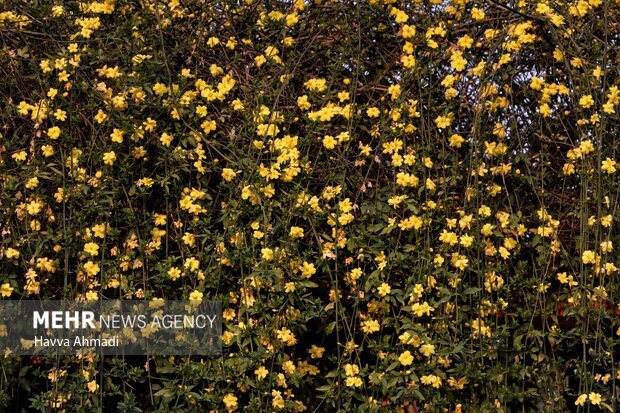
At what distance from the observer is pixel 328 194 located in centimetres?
276

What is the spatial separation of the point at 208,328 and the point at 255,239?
0.32 meters

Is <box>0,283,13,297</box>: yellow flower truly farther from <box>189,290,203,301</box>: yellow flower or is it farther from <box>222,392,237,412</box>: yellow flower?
<box>222,392,237,412</box>: yellow flower

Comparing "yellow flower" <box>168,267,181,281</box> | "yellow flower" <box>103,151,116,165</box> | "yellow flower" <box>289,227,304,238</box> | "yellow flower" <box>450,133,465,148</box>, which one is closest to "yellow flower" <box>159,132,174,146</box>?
"yellow flower" <box>103,151,116,165</box>

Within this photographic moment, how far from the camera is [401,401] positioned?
2.75 metres

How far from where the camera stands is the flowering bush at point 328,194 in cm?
270

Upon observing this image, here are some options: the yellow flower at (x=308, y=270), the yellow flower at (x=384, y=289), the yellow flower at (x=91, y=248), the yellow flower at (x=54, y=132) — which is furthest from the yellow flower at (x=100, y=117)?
the yellow flower at (x=384, y=289)

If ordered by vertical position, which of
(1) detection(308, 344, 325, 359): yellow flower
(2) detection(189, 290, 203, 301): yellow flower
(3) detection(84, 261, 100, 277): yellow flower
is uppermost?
(3) detection(84, 261, 100, 277): yellow flower

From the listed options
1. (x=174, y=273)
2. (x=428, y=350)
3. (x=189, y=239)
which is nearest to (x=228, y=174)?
(x=189, y=239)

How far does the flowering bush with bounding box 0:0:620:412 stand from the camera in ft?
8.84

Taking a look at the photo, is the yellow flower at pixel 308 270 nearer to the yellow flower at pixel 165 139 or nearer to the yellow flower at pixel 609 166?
the yellow flower at pixel 165 139

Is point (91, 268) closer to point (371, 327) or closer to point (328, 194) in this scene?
point (328, 194)

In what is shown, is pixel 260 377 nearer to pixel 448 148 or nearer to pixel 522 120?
pixel 448 148

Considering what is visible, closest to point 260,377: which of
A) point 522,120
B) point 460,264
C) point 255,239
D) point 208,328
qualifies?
point 208,328

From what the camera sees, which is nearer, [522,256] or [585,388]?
[585,388]
